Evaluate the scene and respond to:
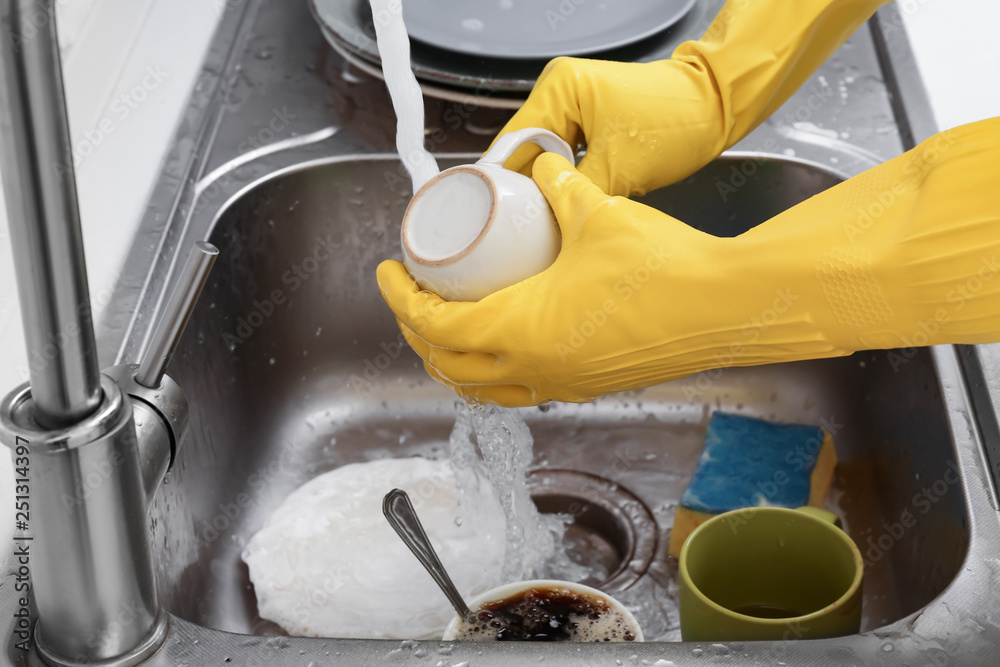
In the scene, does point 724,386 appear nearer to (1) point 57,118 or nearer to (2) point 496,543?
(2) point 496,543

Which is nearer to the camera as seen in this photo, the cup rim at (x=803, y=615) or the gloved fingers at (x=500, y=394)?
the cup rim at (x=803, y=615)

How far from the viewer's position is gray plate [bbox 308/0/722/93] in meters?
0.99

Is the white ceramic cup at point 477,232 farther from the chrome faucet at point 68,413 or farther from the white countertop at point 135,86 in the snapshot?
the white countertop at point 135,86

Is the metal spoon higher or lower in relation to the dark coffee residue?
higher

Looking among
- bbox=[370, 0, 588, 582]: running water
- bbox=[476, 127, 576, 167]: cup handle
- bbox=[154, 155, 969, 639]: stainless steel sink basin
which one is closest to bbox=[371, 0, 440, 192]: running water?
bbox=[370, 0, 588, 582]: running water

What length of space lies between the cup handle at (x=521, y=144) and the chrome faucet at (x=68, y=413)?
9.5 inches

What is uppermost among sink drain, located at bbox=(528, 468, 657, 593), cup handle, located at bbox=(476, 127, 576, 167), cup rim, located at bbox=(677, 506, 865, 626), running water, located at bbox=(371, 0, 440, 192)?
running water, located at bbox=(371, 0, 440, 192)

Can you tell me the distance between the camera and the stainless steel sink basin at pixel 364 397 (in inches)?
33.8

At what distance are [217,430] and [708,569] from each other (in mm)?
476

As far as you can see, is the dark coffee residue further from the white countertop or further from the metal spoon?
the white countertop

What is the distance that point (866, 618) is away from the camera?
0.81 meters

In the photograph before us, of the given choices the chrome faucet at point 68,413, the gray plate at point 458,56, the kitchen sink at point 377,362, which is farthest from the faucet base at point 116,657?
the gray plate at point 458,56

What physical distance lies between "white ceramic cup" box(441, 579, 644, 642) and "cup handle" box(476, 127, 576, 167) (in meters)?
0.31

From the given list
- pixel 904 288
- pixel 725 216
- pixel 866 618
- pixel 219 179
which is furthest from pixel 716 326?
pixel 219 179
